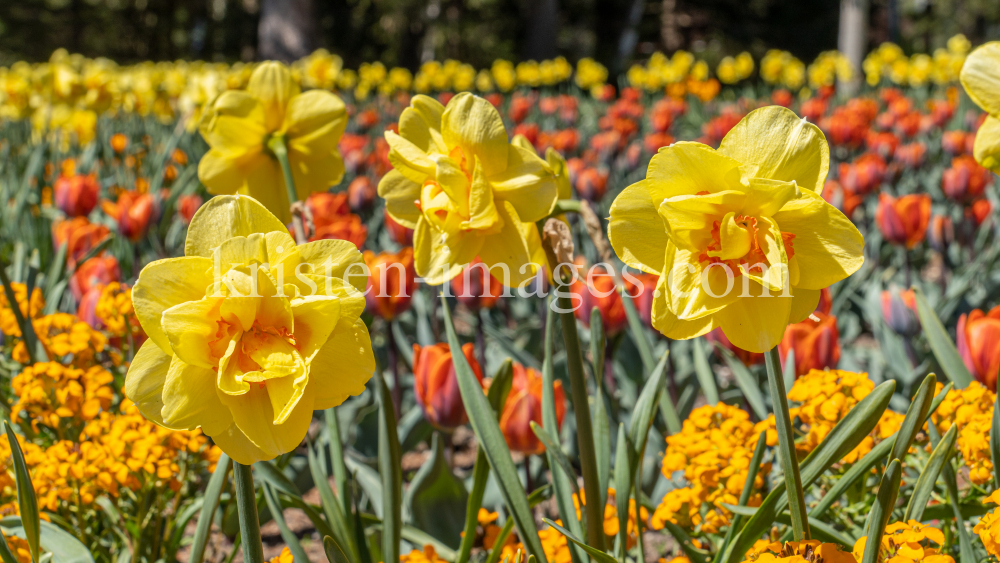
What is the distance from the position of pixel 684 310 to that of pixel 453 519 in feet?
3.15

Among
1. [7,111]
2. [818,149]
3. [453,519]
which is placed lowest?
[453,519]

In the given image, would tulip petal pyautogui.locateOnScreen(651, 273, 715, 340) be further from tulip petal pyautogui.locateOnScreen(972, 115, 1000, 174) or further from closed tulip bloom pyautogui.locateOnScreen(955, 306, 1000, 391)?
closed tulip bloom pyautogui.locateOnScreen(955, 306, 1000, 391)

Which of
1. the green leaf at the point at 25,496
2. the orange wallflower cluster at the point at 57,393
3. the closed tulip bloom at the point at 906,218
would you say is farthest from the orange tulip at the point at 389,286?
the closed tulip bloom at the point at 906,218

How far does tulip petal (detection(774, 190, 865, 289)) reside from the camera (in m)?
0.64

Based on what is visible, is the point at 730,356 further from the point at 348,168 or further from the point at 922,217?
the point at 348,168

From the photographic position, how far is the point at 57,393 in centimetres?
126

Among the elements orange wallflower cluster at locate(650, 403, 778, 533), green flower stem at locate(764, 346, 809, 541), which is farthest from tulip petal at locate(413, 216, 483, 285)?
orange wallflower cluster at locate(650, 403, 778, 533)

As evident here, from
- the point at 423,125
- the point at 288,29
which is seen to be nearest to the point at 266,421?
the point at 423,125

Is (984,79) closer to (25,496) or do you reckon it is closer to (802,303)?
(802,303)

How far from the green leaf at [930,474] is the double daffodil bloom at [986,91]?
0.30 meters

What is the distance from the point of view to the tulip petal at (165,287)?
0.60m

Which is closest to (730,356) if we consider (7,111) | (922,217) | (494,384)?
(494,384)

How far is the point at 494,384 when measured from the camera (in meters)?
1.17

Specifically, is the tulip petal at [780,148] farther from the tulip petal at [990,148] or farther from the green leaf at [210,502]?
the green leaf at [210,502]
